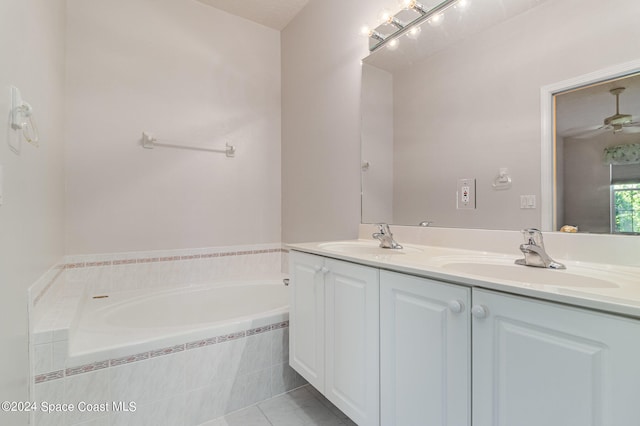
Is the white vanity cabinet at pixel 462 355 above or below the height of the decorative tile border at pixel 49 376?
above

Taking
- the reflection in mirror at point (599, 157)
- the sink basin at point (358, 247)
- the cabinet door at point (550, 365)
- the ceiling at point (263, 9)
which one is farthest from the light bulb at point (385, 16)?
the cabinet door at point (550, 365)

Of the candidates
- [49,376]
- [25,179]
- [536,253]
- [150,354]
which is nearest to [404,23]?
[536,253]

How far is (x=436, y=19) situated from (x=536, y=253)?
4.05ft

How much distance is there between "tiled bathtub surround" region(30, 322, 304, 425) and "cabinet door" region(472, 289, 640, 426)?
120cm

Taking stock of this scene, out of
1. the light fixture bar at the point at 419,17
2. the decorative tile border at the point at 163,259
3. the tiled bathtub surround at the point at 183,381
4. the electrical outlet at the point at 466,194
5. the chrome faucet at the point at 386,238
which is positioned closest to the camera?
the tiled bathtub surround at the point at 183,381

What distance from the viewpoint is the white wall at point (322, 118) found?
2.01m

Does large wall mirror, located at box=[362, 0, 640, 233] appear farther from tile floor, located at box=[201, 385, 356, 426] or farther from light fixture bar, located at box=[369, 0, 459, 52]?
tile floor, located at box=[201, 385, 356, 426]

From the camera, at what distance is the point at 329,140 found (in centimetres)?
221

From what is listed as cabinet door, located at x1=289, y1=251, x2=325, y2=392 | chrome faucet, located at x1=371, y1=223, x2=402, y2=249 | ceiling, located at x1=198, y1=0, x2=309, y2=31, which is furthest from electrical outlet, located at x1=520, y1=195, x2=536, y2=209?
ceiling, located at x1=198, y1=0, x2=309, y2=31

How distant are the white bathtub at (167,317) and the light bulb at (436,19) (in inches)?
68.9

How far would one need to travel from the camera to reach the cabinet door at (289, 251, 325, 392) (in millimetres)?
1349

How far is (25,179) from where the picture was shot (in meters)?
1.15

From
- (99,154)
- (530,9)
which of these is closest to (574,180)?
(530,9)

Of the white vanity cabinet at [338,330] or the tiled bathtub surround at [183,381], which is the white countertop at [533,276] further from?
the tiled bathtub surround at [183,381]
